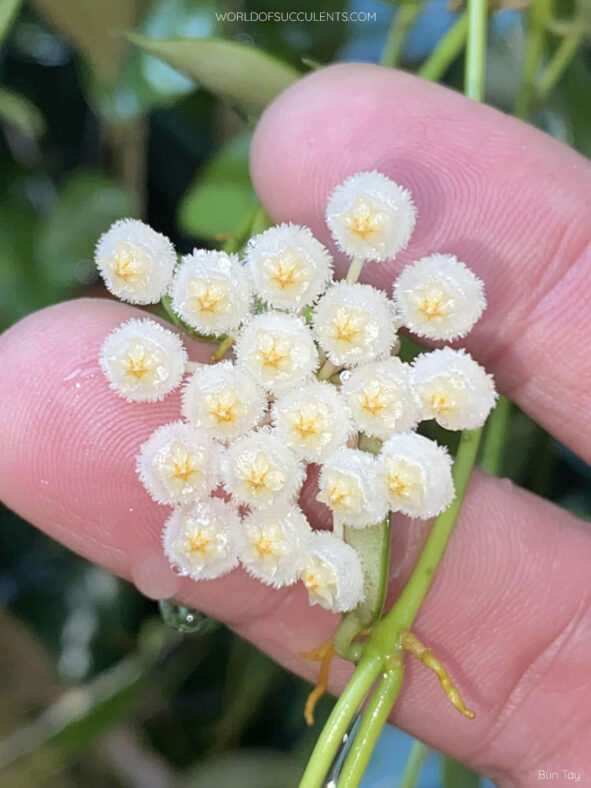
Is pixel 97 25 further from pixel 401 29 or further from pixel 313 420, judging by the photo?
pixel 313 420

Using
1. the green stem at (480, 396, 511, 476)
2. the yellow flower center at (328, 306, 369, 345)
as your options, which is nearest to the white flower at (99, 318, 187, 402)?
the yellow flower center at (328, 306, 369, 345)

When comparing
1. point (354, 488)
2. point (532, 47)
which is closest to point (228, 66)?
point (532, 47)

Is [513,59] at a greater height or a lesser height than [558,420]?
greater

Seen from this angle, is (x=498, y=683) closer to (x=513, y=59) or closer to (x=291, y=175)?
(x=291, y=175)

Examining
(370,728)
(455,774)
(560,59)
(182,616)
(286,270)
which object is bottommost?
(455,774)

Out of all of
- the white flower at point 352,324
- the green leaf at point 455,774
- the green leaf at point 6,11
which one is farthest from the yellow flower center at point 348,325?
the green leaf at point 455,774

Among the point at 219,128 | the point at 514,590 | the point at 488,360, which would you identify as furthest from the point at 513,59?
the point at 514,590

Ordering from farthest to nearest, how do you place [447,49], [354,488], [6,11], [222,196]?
[222,196]
[447,49]
[6,11]
[354,488]
